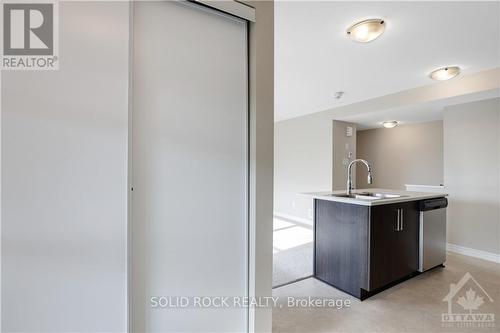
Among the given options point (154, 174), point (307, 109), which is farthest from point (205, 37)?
point (307, 109)

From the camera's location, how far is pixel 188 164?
4.60ft

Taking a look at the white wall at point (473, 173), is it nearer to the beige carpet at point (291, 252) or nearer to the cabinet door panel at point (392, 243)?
the cabinet door panel at point (392, 243)

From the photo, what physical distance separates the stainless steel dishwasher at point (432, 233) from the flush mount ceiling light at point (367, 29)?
6.04 ft

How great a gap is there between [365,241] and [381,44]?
6.08 ft

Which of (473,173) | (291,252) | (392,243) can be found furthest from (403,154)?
(392,243)

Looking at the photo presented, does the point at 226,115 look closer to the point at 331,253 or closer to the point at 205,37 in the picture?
the point at 205,37

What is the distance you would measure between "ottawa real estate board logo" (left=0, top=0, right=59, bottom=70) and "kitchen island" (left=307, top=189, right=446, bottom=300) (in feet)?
7.77

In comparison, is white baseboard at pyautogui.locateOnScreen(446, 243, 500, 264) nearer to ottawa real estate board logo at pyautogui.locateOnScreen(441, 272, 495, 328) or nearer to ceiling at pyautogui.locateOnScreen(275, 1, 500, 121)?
ottawa real estate board logo at pyautogui.locateOnScreen(441, 272, 495, 328)

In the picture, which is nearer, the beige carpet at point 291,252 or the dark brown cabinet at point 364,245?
the dark brown cabinet at point 364,245

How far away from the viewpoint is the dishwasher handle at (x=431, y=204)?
2.73 metres

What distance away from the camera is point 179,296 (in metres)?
1.38

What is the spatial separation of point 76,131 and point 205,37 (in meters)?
0.86

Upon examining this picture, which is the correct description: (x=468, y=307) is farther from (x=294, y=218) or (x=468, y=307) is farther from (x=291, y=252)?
(x=294, y=218)

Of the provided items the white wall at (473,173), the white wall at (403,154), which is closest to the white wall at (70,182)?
the white wall at (473,173)
